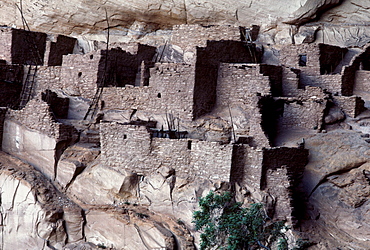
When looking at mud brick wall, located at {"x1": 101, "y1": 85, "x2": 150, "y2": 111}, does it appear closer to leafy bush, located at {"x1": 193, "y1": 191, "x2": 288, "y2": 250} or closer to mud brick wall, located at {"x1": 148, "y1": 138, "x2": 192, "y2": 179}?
mud brick wall, located at {"x1": 148, "y1": 138, "x2": 192, "y2": 179}

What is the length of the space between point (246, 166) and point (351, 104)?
15.1 ft

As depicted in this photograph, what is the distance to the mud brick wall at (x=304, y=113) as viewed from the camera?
60.5ft

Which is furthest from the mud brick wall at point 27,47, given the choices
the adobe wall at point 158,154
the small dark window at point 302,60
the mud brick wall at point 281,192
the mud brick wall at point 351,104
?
the mud brick wall at point 351,104

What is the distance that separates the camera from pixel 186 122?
19.2 meters

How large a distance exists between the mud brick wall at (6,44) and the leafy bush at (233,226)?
428 inches

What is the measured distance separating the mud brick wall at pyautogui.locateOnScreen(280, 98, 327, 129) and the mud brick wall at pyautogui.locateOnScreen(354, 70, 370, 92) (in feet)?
9.16

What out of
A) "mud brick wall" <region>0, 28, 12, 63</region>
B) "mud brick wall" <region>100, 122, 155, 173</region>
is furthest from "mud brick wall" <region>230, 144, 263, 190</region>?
"mud brick wall" <region>0, 28, 12, 63</region>

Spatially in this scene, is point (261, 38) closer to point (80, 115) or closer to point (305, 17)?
point (305, 17)

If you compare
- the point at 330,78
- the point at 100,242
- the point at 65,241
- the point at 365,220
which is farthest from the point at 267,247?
the point at 330,78

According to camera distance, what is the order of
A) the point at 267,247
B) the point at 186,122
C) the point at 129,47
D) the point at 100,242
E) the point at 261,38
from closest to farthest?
the point at 267,247
the point at 100,242
the point at 186,122
the point at 129,47
the point at 261,38

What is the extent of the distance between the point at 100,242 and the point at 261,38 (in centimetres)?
1075

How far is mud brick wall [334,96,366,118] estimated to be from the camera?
1888 centimetres

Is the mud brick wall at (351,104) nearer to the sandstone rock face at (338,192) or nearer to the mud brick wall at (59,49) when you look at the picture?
the sandstone rock face at (338,192)

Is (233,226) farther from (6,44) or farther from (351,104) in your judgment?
(6,44)
